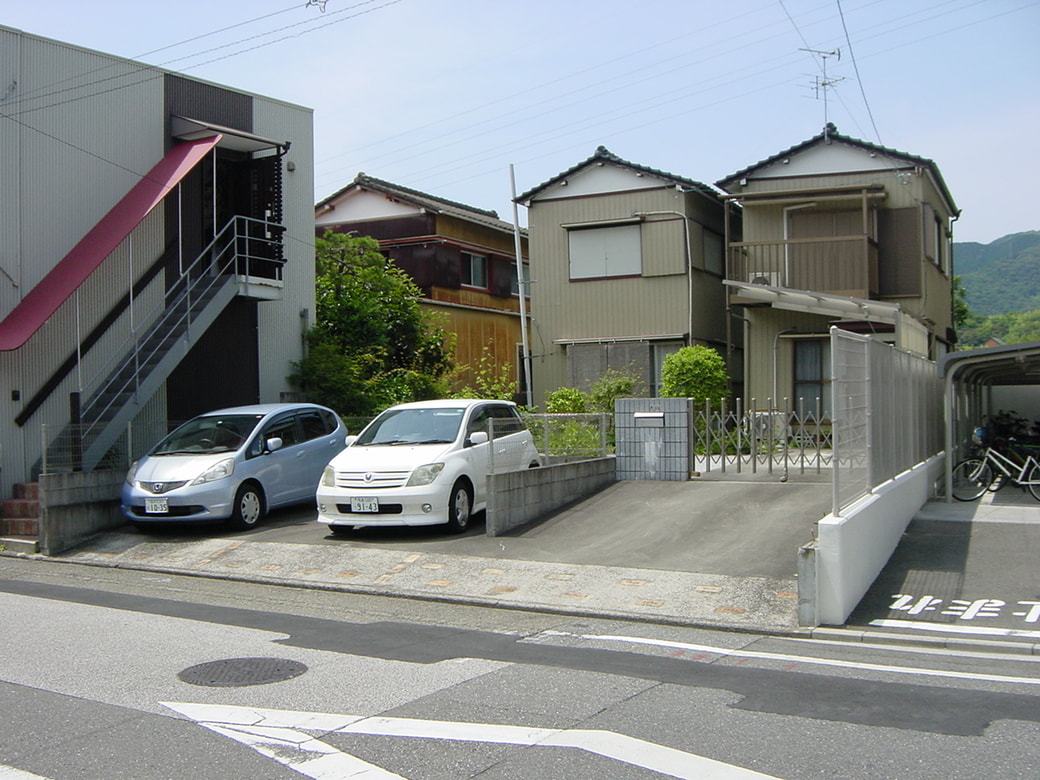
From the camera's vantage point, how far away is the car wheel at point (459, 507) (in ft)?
44.0

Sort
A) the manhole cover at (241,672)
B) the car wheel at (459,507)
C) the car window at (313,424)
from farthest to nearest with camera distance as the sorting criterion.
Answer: the car window at (313,424) < the car wheel at (459,507) < the manhole cover at (241,672)

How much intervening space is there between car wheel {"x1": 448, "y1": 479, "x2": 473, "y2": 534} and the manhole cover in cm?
571

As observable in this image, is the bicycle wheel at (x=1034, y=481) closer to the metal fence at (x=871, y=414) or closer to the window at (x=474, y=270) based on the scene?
the metal fence at (x=871, y=414)

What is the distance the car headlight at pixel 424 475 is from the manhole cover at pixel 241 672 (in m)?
5.47

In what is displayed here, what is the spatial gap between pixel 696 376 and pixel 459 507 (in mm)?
10442

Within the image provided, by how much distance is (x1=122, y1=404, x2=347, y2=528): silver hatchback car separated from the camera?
46.3ft

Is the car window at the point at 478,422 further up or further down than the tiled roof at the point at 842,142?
further down

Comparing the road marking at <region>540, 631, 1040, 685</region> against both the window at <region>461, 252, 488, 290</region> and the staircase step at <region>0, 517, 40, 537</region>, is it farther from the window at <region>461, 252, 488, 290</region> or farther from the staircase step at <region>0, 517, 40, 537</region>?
the window at <region>461, 252, 488, 290</region>

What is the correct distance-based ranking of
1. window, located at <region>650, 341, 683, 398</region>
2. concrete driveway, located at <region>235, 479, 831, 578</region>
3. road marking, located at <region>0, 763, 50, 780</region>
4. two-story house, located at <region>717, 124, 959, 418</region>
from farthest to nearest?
window, located at <region>650, 341, 683, 398</region> → two-story house, located at <region>717, 124, 959, 418</region> → concrete driveway, located at <region>235, 479, 831, 578</region> → road marking, located at <region>0, 763, 50, 780</region>

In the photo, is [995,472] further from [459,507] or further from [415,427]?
[415,427]

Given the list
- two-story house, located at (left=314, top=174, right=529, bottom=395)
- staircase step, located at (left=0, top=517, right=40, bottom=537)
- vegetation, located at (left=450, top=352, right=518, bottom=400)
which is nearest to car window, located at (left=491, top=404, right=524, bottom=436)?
staircase step, located at (left=0, top=517, right=40, bottom=537)

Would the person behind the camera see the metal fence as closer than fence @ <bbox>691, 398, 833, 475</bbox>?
Yes

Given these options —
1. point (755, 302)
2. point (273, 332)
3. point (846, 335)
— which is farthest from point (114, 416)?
point (755, 302)

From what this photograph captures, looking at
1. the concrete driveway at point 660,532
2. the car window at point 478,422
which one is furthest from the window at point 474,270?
the car window at point 478,422
